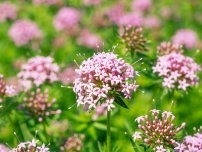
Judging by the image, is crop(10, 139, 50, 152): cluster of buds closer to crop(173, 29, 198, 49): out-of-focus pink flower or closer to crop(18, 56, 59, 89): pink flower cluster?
crop(18, 56, 59, 89): pink flower cluster

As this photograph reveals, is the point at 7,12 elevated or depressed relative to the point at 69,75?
elevated

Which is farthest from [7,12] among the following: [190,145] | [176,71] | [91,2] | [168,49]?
[190,145]

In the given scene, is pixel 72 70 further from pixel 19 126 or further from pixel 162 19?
pixel 162 19

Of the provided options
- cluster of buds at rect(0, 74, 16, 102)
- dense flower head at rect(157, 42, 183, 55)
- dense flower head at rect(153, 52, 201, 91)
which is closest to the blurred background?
cluster of buds at rect(0, 74, 16, 102)

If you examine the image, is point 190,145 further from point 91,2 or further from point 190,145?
point 91,2

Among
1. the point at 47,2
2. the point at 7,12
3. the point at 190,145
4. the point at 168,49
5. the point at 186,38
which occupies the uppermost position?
the point at 47,2

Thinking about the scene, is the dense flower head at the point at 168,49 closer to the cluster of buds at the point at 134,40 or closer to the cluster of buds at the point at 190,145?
the cluster of buds at the point at 134,40
